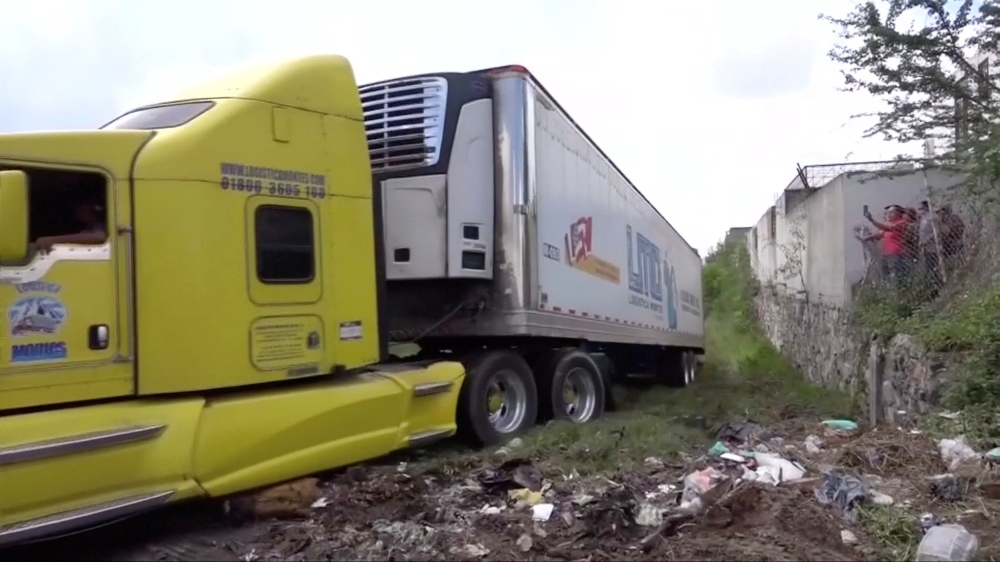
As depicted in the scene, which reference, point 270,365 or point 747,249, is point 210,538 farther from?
point 747,249

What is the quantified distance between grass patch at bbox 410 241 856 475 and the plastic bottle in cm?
226

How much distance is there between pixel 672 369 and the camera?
16.9 metres

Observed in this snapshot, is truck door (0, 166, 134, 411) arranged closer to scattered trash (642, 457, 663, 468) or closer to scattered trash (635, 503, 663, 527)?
scattered trash (635, 503, 663, 527)

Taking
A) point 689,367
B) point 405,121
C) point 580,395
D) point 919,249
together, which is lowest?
point 689,367

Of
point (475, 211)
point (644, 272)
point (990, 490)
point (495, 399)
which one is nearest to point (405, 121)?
point (475, 211)

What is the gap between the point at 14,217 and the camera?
511 centimetres

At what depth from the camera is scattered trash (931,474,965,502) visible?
5991 mm

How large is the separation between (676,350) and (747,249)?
16.5 metres

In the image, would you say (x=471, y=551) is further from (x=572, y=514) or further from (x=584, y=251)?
(x=584, y=251)

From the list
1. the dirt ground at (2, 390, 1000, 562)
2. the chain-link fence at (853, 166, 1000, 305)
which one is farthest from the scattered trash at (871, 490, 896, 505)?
the chain-link fence at (853, 166, 1000, 305)

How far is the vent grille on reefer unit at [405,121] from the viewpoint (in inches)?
334

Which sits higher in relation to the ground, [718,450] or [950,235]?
[950,235]

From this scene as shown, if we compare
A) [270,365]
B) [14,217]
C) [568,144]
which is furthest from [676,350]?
[14,217]

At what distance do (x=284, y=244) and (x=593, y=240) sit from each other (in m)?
5.24
